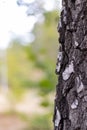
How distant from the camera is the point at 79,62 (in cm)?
76

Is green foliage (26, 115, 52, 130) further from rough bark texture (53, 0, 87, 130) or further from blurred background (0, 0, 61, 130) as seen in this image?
rough bark texture (53, 0, 87, 130)

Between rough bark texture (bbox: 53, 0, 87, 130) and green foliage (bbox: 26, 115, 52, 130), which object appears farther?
green foliage (bbox: 26, 115, 52, 130)

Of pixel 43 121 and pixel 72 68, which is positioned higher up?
pixel 43 121

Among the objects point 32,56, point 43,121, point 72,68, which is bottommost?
Answer: point 72,68

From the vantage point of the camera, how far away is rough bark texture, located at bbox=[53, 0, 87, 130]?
760mm

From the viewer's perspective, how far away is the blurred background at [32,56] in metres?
1.02

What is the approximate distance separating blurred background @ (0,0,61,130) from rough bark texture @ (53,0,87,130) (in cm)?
17

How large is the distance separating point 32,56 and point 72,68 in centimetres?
424

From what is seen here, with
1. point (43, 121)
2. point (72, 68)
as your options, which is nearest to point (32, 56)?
point (43, 121)

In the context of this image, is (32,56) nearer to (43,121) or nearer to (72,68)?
(43,121)

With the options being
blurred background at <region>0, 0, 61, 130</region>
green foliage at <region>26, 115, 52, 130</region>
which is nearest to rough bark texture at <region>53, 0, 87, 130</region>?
blurred background at <region>0, 0, 61, 130</region>

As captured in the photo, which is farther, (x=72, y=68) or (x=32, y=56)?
(x=32, y=56)

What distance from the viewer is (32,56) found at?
502 centimetres

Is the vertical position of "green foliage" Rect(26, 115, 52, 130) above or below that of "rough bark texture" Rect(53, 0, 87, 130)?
above
